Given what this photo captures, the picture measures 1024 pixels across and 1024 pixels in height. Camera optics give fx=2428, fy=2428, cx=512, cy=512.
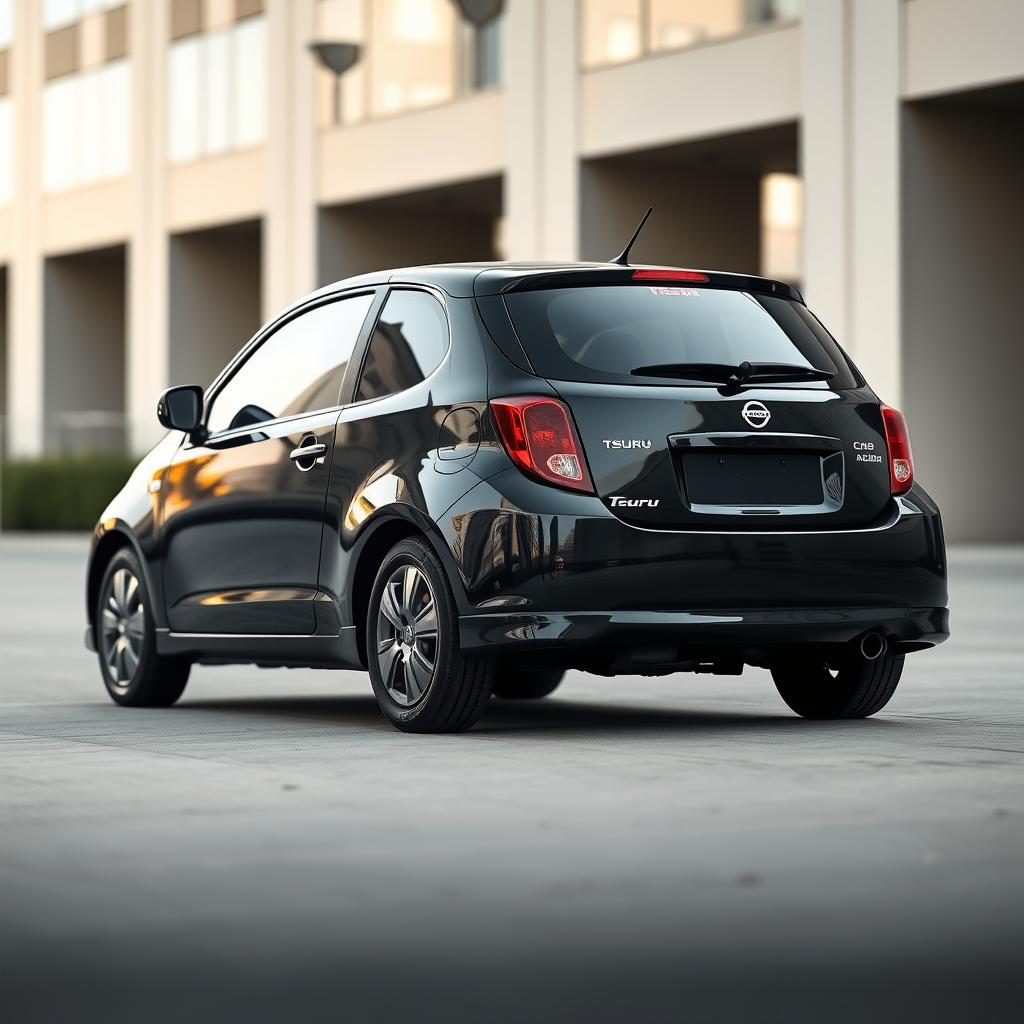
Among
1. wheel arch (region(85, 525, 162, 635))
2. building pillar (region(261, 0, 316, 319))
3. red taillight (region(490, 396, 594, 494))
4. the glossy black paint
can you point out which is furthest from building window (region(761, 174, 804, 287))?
red taillight (region(490, 396, 594, 494))

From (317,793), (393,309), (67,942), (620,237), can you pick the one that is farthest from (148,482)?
(620,237)

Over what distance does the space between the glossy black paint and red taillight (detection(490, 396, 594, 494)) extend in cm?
4

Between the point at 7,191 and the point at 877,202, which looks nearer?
the point at 877,202

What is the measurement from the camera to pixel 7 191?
2110 inches

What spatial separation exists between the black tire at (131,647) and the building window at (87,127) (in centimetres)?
3908

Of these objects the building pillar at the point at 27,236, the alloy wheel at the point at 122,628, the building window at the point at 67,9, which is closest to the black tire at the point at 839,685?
the alloy wheel at the point at 122,628

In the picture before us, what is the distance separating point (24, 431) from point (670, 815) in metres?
46.8

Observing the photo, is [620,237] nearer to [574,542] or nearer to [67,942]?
[574,542]

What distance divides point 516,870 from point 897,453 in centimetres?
367

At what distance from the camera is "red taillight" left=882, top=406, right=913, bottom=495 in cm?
875

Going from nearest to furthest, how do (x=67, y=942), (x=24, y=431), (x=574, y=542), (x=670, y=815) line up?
(x=67, y=942), (x=670, y=815), (x=574, y=542), (x=24, y=431)

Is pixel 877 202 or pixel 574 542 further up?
pixel 877 202

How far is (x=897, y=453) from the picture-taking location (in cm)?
881

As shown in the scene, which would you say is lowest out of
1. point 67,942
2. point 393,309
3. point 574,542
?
point 67,942
